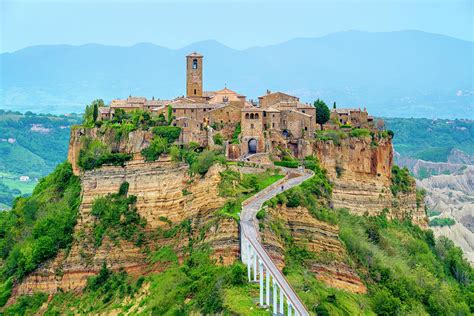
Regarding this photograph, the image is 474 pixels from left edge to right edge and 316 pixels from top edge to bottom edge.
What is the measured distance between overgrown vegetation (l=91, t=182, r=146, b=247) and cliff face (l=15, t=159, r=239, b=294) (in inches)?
14.1

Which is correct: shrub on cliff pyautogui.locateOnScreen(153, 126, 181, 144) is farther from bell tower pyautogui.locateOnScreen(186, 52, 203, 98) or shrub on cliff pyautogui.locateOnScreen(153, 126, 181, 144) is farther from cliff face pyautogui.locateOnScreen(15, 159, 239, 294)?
bell tower pyautogui.locateOnScreen(186, 52, 203, 98)

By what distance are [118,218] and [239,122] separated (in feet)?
41.0

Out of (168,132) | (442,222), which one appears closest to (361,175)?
(168,132)

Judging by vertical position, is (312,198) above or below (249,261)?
above

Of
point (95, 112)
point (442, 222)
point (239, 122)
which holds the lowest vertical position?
point (442, 222)

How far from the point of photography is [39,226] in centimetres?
6128

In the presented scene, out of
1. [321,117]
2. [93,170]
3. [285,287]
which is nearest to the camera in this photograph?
[285,287]

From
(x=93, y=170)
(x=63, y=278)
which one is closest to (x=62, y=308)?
(x=63, y=278)

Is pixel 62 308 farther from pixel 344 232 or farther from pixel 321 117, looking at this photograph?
pixel 321 117

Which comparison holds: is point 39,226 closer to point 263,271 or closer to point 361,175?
point 263,271

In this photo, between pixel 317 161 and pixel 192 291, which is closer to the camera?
pixel 192 291

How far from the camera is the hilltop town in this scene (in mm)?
61938

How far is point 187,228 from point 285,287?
1303cm

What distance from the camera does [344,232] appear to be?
2227 inches
